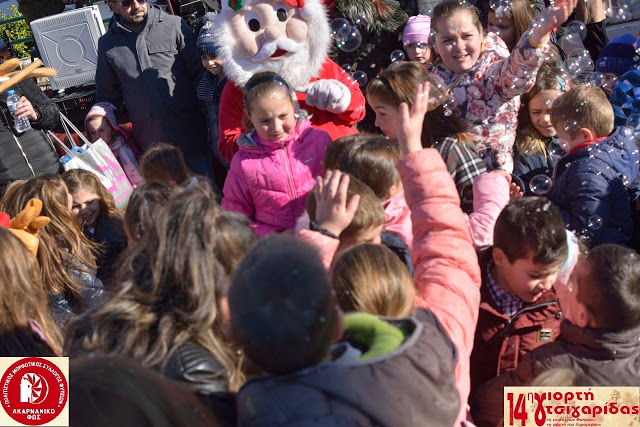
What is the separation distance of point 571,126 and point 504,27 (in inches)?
38.5

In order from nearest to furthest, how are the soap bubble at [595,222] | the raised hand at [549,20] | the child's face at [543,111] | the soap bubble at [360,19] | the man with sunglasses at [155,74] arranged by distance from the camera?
1. the raised hand at [549,20]
2. the soap bubble at [595,222]
3. the child's face at [543,111]
4. the soap bubble at [360,19]
5. the man with sunglasses at [155,74]

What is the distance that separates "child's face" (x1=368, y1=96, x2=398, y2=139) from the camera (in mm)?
2850

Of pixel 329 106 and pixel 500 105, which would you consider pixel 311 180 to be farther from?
pixel 500 105

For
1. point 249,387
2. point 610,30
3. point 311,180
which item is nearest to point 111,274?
point 311,180

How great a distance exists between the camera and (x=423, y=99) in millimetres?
2105

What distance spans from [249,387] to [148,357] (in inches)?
12.7

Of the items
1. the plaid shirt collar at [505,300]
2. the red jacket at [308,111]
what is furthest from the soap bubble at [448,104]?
the plaid shirt collar at [505,300]

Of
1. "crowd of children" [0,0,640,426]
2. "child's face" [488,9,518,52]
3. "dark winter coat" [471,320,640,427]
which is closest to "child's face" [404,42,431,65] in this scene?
"crowd of children" [0,0,640,426]

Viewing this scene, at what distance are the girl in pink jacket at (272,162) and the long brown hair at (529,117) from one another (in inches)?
41.2

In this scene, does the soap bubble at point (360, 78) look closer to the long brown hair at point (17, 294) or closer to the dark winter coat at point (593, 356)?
the dark winter coat at point (593, 356)

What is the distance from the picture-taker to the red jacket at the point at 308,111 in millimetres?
3342

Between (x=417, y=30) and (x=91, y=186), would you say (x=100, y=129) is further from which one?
(x=417, y=30)

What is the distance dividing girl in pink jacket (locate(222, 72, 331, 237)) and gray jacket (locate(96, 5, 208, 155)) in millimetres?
1531

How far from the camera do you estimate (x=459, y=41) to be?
2.99 m
